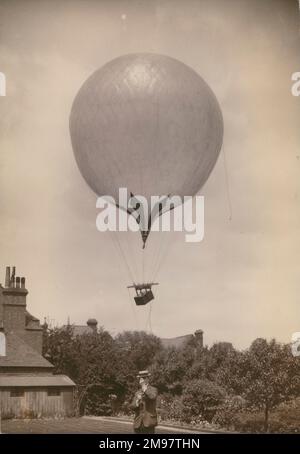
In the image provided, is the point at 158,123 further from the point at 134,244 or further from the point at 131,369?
the point at 131,369

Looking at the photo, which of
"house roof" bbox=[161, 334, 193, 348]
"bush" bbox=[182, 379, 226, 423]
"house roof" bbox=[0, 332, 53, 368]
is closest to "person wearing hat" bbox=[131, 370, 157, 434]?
"bush" bbox=[182, 379, 226, 423]

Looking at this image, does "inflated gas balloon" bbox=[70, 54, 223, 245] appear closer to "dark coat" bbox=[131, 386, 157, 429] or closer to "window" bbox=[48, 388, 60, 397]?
"dark coat" bbox=[131, 386, 157, 429]

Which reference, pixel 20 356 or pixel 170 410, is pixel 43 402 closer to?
pixel 20 356

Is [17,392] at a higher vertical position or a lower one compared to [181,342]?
lower

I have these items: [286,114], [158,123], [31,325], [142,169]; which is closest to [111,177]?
[142,169]

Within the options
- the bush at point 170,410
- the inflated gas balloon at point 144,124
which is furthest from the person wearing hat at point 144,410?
the bush at point 170,410

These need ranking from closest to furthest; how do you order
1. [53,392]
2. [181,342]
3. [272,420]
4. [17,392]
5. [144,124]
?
1. [144,124]
2. [272,420]
3. [17,392]
4. [53,392]
5. [181,342]

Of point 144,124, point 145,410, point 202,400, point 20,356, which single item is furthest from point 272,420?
point 20,356
